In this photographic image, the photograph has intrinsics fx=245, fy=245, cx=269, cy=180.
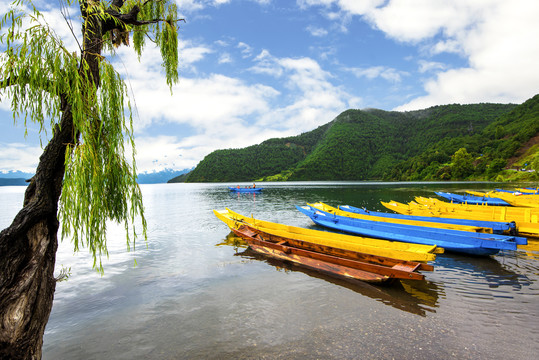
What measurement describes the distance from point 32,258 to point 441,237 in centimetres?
1677

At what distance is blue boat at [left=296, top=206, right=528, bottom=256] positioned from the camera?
12070 mm

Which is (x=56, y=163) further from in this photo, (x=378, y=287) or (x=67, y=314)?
(x=378, y=287)

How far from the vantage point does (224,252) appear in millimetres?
16453

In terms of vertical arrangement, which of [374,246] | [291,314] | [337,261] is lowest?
[291,314]

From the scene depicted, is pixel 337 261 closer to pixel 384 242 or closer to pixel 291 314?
pixel 384 242

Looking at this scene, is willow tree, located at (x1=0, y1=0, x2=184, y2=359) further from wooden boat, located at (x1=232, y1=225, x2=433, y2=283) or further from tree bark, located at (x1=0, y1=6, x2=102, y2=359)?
wooden boat, located at (x1=232, y1=225, x2=433, y2=283)

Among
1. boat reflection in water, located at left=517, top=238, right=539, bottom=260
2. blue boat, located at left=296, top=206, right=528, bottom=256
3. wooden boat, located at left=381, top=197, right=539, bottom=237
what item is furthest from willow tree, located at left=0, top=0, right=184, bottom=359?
wooden boat, located at left=381, top=197, right=539, bottom=237

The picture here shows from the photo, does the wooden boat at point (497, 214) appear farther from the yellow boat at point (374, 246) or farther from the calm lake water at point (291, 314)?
the yellow boat at point (374, 246)

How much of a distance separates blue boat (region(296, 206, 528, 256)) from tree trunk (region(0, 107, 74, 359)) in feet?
51.8

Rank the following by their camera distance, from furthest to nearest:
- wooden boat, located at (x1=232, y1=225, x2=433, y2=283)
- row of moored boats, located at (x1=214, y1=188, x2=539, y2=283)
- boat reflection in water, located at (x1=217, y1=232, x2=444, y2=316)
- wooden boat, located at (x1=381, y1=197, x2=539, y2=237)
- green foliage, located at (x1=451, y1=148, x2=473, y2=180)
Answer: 1. green foliage, located at (x1=451, y1=148, x2=473, y2=180)
2. wooden boat, located at (x1=381, y1=197, x2=539, y2=237)
3. row of moored boats, located at (x1=214, y1=188, x2=539, y2=283)
4. wooden boat, located at (x1=232, y1=225, x2=433, y2=283)
5. boat reflection in water, located at (x1=217, y1=232, x2=444, y2=316)

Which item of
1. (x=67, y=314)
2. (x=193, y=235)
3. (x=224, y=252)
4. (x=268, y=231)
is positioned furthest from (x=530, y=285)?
(x=193, y=235)

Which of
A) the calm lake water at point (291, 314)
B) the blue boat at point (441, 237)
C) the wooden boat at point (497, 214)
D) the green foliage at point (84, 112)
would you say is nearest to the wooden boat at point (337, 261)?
the calm lake water at point (291, 314)

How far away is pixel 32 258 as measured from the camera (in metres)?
3.86

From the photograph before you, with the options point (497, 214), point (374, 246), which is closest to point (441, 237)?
point (374, 246)
